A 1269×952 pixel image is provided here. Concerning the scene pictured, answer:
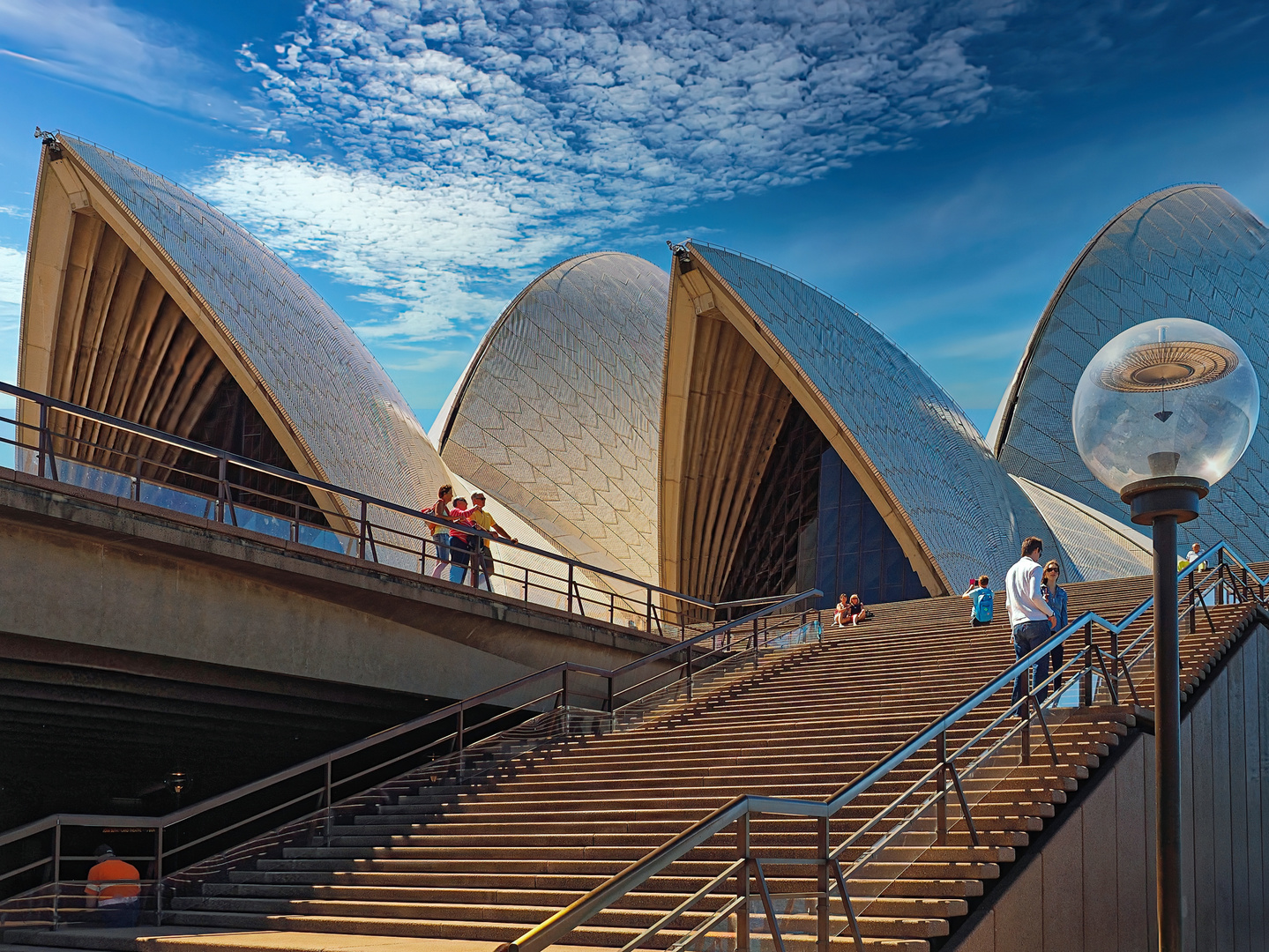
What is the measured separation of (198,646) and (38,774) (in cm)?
661

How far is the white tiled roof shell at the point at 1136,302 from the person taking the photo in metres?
29.1

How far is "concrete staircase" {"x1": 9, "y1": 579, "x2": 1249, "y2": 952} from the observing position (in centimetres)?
618

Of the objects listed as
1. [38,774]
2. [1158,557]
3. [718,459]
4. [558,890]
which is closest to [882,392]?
[718,459]

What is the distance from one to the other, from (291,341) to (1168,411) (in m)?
19.4

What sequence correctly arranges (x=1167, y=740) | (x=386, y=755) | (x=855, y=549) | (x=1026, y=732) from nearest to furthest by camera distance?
(x=1167, y=740) → (x=1026, y=732) → (x=386, y=755) → (x=855, y=549)

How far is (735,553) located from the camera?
85.0 ft

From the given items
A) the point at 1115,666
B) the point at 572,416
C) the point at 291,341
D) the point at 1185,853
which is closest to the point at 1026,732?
the point at 1115,666

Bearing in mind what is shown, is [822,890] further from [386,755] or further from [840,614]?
[840,614]

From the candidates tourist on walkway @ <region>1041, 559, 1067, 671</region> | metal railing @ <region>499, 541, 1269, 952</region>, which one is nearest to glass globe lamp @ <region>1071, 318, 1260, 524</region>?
metal railing @ <region>499, 541, 1269, 952</region>

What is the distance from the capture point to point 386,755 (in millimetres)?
14375

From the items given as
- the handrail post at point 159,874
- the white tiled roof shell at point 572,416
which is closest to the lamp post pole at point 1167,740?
the handrail post at point 159,874

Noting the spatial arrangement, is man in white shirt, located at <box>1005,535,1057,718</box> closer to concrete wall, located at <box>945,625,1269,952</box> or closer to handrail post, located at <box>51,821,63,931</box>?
concrete wall, located at <box>945,625,1269,952</box>

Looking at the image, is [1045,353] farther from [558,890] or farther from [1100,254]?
[558,890]

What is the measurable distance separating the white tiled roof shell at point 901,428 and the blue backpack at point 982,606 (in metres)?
7.80
